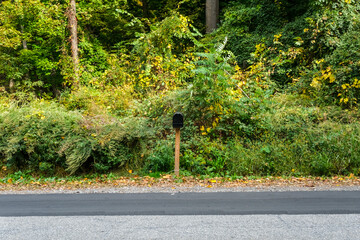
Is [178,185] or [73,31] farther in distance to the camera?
[73,31]

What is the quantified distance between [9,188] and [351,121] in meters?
10.4

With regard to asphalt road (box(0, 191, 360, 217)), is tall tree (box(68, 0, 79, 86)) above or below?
above

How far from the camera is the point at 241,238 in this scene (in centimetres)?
446

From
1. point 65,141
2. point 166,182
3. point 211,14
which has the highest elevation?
point 211,14

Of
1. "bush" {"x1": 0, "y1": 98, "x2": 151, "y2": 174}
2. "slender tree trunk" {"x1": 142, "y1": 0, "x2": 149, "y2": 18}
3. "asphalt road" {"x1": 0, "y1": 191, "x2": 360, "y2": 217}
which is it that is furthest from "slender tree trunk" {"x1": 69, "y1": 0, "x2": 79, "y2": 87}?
"asphalt road" {"x1": 0, "y1": 191, "x2": 360, "y2": 217}

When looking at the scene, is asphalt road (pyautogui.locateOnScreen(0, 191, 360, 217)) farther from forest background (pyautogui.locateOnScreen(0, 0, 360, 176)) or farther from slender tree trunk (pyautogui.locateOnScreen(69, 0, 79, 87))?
slender tree trunk (pyautogui.locateOnScreen(69, 0, 79, 87))

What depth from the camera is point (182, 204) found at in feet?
20.2

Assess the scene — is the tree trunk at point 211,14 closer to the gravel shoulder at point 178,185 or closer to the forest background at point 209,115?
the forest background at point 209,115

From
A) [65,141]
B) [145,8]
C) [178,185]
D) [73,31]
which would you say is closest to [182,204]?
[178,185]

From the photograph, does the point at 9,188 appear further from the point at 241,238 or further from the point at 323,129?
the point at 323,129

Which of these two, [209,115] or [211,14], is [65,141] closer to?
[209,115]

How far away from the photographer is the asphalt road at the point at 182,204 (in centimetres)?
568

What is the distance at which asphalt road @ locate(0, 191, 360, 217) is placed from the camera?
5.68m

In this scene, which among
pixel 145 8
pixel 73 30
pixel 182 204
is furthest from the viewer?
pixel 145 8
